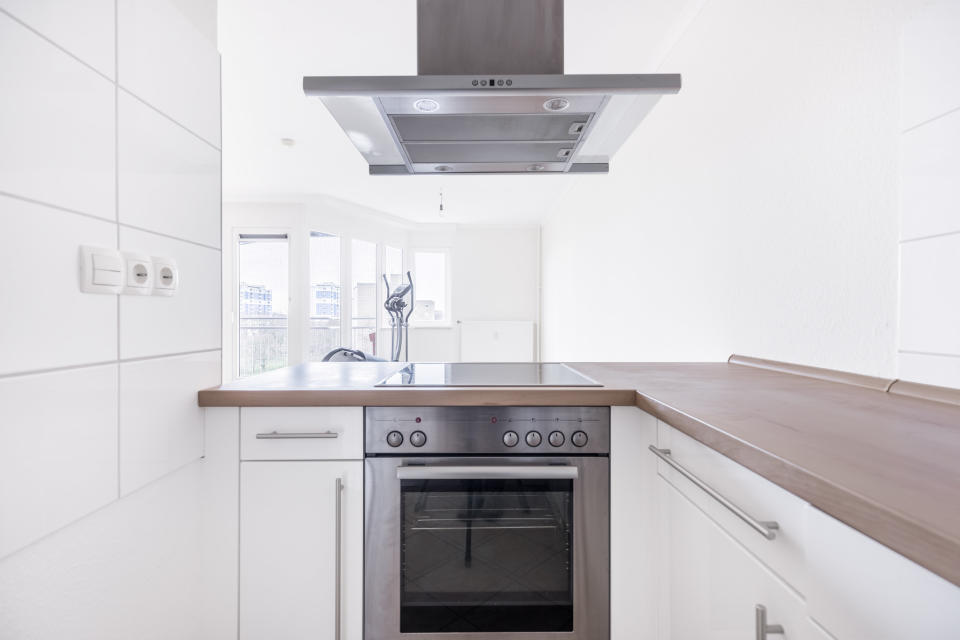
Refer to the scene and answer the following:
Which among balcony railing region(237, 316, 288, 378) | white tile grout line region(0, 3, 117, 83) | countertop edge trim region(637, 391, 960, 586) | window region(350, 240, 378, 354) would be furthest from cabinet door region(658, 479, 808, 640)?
window region(350, 240, 378, 354)

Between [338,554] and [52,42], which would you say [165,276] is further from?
[338,554]

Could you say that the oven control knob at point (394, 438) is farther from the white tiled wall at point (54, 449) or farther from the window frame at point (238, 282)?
the window frame at point (238, 282)

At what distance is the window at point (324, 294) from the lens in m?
5.17

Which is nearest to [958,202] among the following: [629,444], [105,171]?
[629,444]

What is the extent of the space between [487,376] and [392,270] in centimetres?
518

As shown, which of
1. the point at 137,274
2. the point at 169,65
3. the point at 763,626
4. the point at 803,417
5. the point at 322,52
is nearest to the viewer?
the point at 763,626

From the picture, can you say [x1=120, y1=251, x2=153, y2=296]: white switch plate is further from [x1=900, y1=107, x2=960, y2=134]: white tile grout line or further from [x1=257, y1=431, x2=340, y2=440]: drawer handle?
[x1=900, y1=107, x2=960, y2=134]: white tile grout line

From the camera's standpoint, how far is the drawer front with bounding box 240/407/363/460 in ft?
3.51

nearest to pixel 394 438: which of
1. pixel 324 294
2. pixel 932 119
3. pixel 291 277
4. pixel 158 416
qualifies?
pixel 158 416

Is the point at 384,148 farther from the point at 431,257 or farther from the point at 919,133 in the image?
the point at 431,257

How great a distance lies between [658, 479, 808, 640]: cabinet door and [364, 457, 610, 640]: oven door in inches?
7.2

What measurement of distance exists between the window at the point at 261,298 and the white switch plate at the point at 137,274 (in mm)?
4485

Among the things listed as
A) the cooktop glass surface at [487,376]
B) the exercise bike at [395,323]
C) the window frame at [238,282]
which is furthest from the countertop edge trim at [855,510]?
the window frame at [238,282]

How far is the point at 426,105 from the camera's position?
41.0 inches
